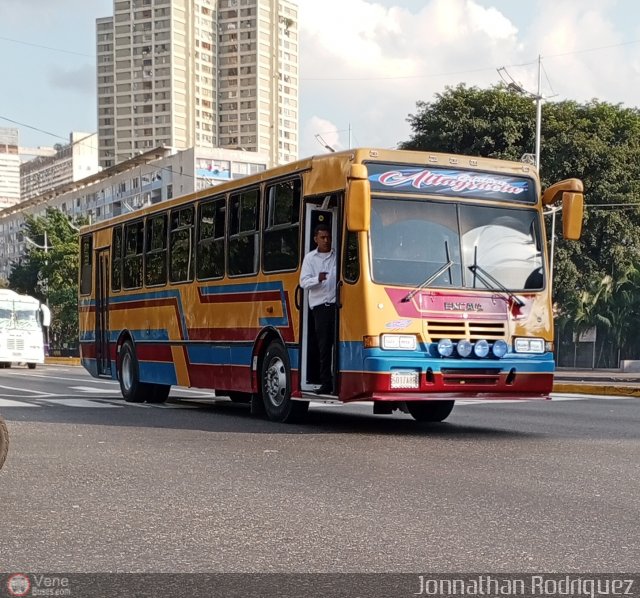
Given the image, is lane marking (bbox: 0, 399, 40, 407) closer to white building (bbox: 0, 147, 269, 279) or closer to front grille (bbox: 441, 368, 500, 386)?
front grille (bbox: 441, 368, 500, 386)

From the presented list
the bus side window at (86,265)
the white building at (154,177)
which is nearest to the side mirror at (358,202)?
the bus side window at (86,265)

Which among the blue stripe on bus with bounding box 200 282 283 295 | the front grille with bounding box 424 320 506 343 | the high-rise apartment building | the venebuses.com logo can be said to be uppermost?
the high-rise apartment building

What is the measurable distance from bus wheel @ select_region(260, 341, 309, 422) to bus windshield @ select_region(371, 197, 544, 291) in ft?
6.31

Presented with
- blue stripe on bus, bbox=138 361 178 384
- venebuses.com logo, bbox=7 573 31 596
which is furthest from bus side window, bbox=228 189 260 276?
venebuses.com logo, bbox=7 573 31 596

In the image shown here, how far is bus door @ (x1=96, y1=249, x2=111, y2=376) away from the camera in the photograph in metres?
19.5

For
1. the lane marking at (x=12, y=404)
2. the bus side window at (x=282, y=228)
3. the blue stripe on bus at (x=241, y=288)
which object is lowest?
the lane marking at (x=12, y=404)

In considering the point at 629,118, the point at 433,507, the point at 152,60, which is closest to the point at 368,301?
the point at 433,507

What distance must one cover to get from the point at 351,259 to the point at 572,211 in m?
2.49

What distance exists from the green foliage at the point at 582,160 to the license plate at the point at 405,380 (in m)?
36.0

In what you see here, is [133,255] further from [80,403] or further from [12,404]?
[12,404]

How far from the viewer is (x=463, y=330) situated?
11828 millimetres

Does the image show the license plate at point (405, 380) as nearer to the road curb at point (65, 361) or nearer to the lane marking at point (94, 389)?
the lane marking at point (94, 389)

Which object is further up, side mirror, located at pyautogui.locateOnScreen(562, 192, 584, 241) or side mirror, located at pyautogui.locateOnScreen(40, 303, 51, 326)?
side mirror, located at pyautogui.locateOnScreen(562, 192, 584, 241)

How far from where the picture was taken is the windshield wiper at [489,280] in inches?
475
